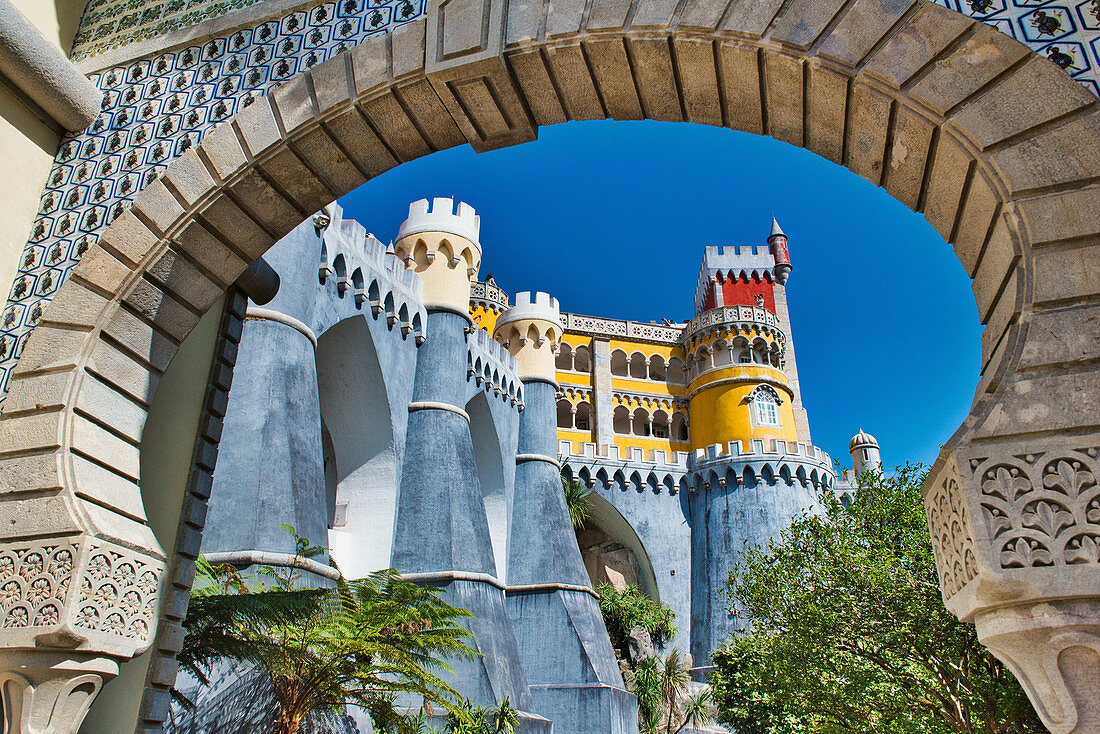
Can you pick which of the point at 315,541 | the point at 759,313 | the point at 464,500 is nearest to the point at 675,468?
the point at 759,313

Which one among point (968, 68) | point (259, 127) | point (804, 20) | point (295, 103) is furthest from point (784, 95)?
point (259, 127)

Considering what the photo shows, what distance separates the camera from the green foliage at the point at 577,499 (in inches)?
1057

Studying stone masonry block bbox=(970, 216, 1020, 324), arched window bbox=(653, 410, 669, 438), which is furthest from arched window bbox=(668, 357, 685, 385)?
stone masonry block bbox=(970, 216, 1020, 324)

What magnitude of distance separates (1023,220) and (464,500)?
14.8 metres

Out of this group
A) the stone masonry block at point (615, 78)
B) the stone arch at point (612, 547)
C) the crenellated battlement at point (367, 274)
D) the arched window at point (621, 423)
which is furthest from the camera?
the arched window at point (621, 423)

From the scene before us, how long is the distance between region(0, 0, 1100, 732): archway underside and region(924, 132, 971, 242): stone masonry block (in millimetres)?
12

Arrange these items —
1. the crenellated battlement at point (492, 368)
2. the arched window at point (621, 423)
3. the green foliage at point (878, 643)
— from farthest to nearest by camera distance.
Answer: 1. the arched window at point (621, 423)
2. the crenellated battlement at point (492, 368)
3. the green foliage at point (878, 643)

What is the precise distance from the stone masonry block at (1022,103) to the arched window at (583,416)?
32.0m

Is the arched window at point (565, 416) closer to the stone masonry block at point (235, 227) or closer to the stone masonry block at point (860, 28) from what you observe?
the stone masonry block at point (235, 227)

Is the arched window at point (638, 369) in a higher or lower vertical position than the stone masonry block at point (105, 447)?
higher

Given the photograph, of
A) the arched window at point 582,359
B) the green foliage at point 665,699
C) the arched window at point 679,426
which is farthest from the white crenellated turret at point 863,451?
the green foliage at point 665,699

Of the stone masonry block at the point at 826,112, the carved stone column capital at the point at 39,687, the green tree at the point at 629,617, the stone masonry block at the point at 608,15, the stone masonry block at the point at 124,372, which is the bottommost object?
the carved stone column capital at the point at 39,687

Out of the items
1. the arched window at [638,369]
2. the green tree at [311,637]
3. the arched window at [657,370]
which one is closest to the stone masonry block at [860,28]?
the green tree at [311,637]

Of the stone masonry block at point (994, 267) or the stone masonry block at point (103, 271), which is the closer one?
the stone masonry block at point (994, 267)
